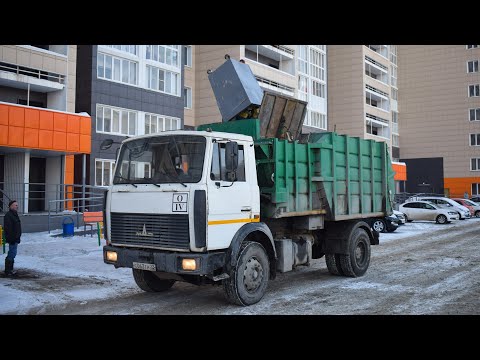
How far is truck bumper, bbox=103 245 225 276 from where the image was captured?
6.48 m

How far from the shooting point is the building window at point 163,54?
3094cm

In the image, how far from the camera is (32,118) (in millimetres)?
Result: 21141

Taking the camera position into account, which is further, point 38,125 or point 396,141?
point 396,141

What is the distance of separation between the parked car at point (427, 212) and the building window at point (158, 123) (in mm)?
16901

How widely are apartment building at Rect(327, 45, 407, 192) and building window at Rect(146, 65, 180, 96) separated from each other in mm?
24531

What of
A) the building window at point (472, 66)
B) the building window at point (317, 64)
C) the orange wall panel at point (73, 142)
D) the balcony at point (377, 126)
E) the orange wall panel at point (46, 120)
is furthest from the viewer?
the building window at point (472, 66)

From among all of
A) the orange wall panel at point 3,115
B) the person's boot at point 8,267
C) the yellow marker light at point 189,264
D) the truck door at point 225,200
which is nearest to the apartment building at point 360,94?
the orange wall panel at point 3,115

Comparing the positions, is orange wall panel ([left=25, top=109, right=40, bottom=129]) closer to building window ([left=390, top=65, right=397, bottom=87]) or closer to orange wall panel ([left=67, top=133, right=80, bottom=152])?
orange wall panel ([left=67, top=133, right=80, bottom=152])

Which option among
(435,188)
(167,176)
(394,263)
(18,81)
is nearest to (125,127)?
(18,81)

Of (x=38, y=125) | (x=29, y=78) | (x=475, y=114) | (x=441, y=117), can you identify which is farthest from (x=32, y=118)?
(x=475, y=114)

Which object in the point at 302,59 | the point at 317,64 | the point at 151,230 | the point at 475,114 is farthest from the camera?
the point at 475,114

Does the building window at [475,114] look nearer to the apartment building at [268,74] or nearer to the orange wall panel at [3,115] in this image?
the apartment building at [268,74]

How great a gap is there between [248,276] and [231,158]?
198 centimetres

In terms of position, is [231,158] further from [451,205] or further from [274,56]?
[274,56]
